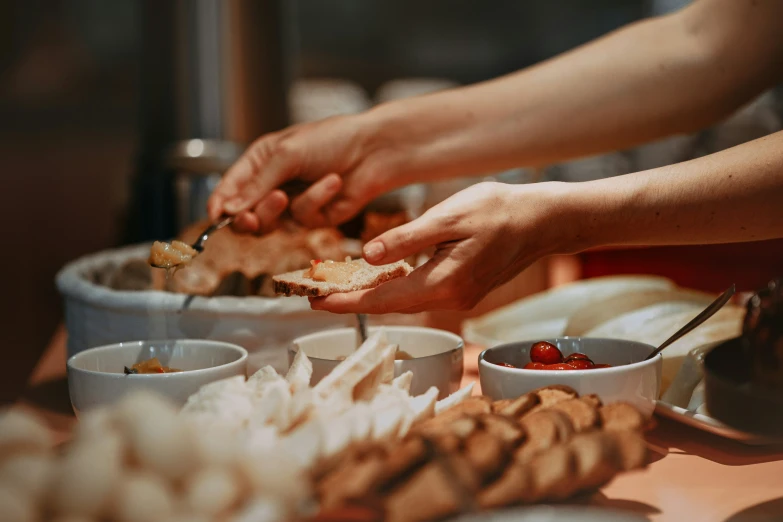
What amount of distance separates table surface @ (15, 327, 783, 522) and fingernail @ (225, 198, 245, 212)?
0.38 m

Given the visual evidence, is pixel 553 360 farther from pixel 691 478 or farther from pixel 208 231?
pixel 208 231

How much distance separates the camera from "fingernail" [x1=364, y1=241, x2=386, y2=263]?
741 mm

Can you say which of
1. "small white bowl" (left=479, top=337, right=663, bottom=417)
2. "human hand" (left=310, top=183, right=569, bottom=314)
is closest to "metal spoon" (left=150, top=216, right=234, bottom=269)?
"human hand" (left=310, top=183, right=569, bottom=314)

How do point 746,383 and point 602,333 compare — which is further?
point 602,333

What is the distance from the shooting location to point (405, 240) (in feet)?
2.41

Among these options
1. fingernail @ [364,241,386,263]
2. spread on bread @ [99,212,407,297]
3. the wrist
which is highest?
the wrist

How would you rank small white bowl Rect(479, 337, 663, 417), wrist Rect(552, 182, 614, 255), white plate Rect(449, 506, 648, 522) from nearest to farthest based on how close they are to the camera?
white plate Rect(449, 506, 648, 522), small white bowl Rect(479, 337, 663, 417), wrist Rect(552, 182, 614, 255)

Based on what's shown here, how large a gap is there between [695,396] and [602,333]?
0.80 ft

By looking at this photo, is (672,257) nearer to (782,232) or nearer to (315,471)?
(782,232)

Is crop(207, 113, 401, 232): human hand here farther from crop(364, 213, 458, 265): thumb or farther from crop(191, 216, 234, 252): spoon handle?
crop(364, 213, 458, 265): thumb

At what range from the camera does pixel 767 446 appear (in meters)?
0.70

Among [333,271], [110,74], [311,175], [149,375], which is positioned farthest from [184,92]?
[149,375]

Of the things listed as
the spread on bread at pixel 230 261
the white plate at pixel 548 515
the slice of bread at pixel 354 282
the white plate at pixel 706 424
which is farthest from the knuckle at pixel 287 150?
the white plate at pixel 548 515

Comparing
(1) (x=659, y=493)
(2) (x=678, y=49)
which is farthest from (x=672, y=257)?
(1) (x=659, y=493)
